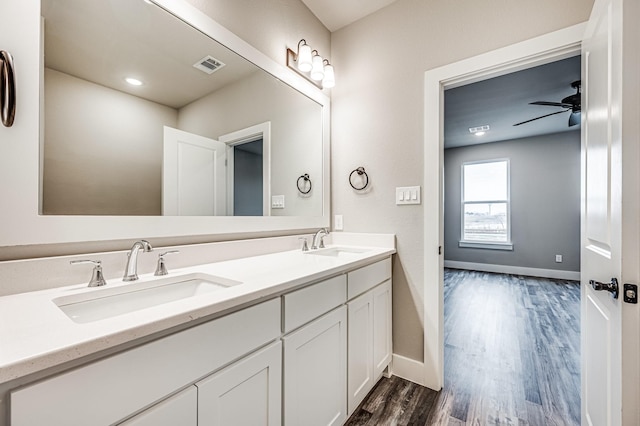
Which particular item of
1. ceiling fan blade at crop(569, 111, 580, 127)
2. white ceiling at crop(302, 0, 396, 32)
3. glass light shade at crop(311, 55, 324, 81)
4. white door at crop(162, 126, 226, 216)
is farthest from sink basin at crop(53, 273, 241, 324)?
ceiling fan blade at crop(569, 111, 580, 127)

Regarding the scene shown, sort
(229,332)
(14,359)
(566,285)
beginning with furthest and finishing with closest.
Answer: (566,285)
(229,332)
(14,359)

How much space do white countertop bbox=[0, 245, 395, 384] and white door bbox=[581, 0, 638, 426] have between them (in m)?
1.02

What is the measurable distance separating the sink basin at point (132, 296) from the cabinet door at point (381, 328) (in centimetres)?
98

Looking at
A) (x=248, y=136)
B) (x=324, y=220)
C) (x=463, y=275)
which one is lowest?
(x=463, y=275)

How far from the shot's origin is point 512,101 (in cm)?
353

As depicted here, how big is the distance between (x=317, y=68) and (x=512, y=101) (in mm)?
2897

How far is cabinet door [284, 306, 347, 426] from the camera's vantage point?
1052 millimetres

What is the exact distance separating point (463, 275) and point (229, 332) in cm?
519

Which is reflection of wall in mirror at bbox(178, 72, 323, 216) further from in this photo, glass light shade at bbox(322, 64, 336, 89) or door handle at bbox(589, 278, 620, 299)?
door handle at bbox(589, 278, 620, 299)

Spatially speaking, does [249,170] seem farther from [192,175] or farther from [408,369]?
[408,369]

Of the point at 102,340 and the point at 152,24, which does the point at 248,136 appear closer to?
the point at 152,24

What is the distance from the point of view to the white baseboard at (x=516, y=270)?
15.4ft

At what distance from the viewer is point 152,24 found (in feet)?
3.94

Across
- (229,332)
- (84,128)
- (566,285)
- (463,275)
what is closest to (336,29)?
(84,128)
